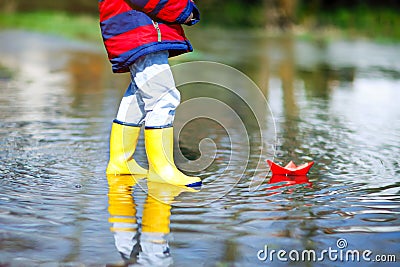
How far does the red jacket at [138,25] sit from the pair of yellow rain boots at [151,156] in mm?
449

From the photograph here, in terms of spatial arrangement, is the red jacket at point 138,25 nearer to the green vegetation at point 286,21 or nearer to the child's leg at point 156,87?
the child's leg at point 156,87

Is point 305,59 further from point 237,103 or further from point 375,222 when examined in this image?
point 375,222

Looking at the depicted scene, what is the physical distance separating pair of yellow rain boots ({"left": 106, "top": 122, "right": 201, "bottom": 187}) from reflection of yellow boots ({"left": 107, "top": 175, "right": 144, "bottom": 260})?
0.08m

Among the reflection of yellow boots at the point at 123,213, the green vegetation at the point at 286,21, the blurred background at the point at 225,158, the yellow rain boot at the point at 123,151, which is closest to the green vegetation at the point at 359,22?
the green vegetation at the point at 286,21

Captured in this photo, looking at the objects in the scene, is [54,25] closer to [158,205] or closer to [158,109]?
[158,109]

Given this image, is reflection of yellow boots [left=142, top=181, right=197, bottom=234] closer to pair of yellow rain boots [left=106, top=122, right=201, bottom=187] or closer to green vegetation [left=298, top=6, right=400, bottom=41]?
pair of yellow rain boots [left=106, top=122, right=201, bottom=187]

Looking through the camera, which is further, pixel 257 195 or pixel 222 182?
pixel 222 182

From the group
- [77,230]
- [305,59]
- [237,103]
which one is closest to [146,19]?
[77,230]

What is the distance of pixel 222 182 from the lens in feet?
15.9

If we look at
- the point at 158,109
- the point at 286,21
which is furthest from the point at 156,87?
the point at 286,21

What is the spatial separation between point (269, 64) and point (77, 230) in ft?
30.0

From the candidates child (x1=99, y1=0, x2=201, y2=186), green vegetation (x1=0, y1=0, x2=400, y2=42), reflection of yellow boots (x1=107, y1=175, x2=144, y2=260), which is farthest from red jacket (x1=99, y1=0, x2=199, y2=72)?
green vegetation (x1=0, y1=0, x2=400, y2=42)

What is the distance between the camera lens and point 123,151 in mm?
5047

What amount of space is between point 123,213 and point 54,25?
15212 millimetres
